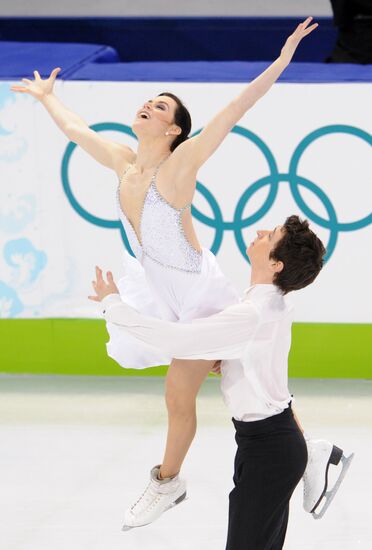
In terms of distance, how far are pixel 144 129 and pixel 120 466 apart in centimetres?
142

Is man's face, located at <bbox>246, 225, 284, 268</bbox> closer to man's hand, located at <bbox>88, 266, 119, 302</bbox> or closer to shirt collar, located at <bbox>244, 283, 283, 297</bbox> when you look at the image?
shirt collar, located at <bbox>244, 283, 283, 297</bbox>

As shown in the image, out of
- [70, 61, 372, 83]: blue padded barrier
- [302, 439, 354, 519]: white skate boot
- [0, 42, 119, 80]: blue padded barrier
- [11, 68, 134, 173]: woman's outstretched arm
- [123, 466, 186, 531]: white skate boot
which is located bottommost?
[123, 466, 186, 531]: white skate boot

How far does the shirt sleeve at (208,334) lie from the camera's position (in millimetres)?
2457

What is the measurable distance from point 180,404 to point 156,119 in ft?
2.64

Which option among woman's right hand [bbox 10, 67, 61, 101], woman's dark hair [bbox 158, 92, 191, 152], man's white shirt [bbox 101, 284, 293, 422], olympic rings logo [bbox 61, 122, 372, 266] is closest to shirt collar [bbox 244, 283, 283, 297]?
man's white shirt [bbox 101, 284, 293, 422]

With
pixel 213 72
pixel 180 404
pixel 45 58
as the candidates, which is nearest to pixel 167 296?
pixel 180 404

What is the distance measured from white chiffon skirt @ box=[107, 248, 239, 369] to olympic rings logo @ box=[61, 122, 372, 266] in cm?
150

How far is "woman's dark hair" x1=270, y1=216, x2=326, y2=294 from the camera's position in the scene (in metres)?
2.51

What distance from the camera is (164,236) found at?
294 centimetres

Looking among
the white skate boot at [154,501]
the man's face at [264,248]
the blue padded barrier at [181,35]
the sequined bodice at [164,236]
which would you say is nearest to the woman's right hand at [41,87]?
the sequined bodice at [164,236]

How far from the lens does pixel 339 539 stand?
3250 millimetres

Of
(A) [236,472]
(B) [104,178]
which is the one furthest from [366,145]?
(A) [236,472]

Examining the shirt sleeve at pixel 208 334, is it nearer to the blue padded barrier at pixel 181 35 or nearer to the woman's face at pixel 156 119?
the woman's face at pixel 156 119

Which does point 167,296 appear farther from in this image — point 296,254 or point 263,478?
point 263,478
